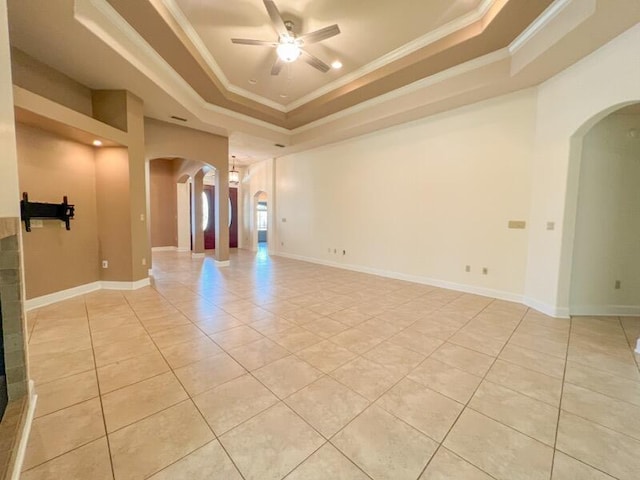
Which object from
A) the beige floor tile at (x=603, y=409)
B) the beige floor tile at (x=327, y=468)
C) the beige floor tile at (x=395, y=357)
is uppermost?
the beige floor tile at (x=395, y=357)

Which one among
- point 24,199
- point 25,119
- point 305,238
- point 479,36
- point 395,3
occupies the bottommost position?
point 305,238

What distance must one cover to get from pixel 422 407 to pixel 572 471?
75 centimetres

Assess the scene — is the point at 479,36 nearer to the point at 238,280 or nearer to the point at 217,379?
the point at 217,379

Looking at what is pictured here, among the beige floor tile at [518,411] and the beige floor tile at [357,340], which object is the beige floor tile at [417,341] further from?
the beige floor tile at [518,411]

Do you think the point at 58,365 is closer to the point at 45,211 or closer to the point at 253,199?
the point at 45,211

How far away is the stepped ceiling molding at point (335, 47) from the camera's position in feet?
9.37

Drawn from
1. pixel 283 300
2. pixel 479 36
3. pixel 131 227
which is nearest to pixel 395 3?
pixel 479 36

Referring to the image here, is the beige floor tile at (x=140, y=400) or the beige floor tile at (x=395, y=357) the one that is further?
the beige floor tile at (x=395, y=357)

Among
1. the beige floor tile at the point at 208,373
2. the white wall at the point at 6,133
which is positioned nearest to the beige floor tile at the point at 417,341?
the beige floor tile at the point at 208,373

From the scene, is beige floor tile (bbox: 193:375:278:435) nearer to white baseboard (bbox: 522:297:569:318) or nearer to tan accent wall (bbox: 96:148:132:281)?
tan accent wall (bbox: 96:148:132:281)

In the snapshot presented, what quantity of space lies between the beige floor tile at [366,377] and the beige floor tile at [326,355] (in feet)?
0.24

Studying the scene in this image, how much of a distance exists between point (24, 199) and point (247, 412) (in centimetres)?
418

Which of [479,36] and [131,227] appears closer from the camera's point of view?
[479,36]

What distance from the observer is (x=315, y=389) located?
1.98 m
